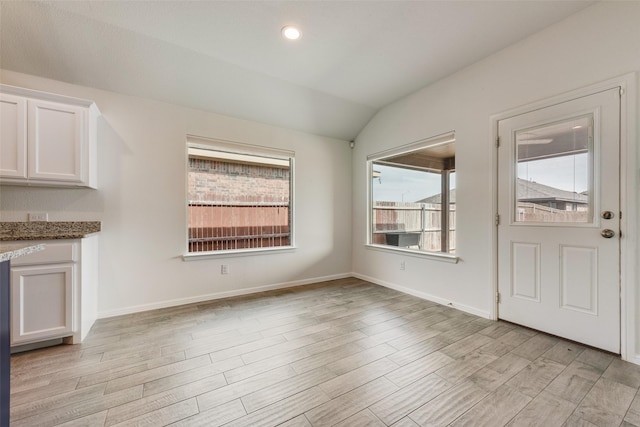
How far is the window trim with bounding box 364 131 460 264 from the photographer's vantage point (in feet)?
10.3

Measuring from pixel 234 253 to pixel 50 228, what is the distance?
5.93 ft

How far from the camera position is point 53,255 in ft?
7.07

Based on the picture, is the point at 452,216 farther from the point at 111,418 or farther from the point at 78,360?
the point at 78,360

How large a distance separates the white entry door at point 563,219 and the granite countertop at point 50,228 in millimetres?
4027

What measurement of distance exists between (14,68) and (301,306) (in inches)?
143

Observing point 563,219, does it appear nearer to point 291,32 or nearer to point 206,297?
point 291,32

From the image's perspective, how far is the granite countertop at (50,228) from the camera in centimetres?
232

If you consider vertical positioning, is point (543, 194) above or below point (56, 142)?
below

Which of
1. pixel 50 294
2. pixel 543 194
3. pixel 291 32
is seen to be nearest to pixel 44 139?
pixel 50 294

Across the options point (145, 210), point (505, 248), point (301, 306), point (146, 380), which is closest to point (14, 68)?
point (145, 210)

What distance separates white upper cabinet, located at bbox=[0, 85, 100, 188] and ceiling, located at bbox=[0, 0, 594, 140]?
46 centimetres

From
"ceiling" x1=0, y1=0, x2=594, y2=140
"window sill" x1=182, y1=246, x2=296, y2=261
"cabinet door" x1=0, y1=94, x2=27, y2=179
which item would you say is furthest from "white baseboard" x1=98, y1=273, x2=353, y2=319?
"ceiling" x1=0, y1=0, x2=594, y2=140

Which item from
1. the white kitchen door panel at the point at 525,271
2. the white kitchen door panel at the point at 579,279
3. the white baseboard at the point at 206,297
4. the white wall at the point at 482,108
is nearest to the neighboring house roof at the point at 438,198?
the white wall at the point at 482,108

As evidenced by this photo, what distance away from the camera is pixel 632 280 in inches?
76.5
